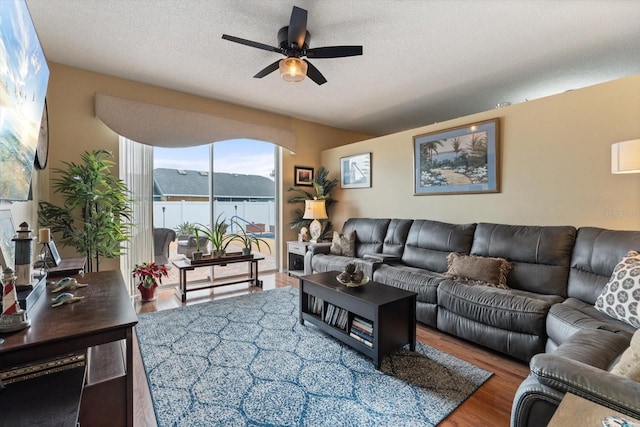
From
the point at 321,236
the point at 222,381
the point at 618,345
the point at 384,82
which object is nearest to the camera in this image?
the point at 618,345

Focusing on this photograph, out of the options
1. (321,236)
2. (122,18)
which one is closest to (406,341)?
(321,236)

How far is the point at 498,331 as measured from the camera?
2.24 metres

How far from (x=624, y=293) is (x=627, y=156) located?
0.98m

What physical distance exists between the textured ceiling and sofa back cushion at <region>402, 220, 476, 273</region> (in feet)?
5.77

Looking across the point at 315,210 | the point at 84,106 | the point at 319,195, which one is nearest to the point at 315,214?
the point at 315,210

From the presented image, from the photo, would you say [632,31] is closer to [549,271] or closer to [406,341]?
[549,271]

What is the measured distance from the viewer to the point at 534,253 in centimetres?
266

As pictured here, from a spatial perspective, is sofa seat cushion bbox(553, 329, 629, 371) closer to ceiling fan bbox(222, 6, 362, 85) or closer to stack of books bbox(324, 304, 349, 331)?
stack of books bbox(324, 304, 349, 331)

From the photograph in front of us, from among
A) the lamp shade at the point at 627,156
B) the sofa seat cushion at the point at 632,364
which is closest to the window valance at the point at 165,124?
the lamp shade at the point at 627,156

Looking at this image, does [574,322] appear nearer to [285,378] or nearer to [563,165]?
[563,165]

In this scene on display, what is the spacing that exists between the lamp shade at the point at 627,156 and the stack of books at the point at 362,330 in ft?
7.06

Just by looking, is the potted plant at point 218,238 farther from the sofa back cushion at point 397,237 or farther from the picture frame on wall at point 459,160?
the picture frame on wall at point 459,160

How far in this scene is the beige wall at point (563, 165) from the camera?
2.46 m

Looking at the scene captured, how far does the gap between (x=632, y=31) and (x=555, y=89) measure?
4.03ft
